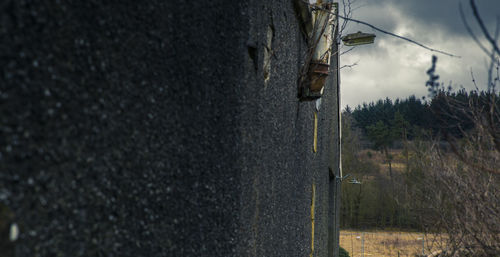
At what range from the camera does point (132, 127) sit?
969mm

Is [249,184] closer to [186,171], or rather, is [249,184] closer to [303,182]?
[186,171]

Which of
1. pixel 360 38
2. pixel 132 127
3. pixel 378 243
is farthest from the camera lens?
pixel 378 243

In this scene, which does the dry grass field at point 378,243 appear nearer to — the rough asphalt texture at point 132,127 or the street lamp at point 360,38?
the street lamp at point 360,38

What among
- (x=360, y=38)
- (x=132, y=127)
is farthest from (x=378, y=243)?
(x=132, y=127)

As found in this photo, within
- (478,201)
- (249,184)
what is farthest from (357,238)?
(249,184)

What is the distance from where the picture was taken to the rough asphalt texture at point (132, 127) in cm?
69

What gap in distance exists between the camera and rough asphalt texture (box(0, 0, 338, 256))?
69 cm

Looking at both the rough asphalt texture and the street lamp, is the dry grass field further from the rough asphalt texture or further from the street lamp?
the rough asphalt texture

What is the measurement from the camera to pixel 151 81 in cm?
104

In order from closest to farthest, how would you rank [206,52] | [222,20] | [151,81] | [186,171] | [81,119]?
1. [81,119]
2. [151,81]
3. [186,171]
4. [206,52]
5. [222,20]

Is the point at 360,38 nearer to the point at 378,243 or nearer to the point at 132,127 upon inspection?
the point at 132,127

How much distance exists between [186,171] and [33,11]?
0.65 meters

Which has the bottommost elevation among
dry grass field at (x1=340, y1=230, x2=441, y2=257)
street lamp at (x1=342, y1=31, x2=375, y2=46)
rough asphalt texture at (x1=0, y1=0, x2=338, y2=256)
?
dry grass field at (x1=340, y1=230, x2=441, y2=257)

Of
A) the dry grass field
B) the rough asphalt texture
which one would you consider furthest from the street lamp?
the dry grass field
